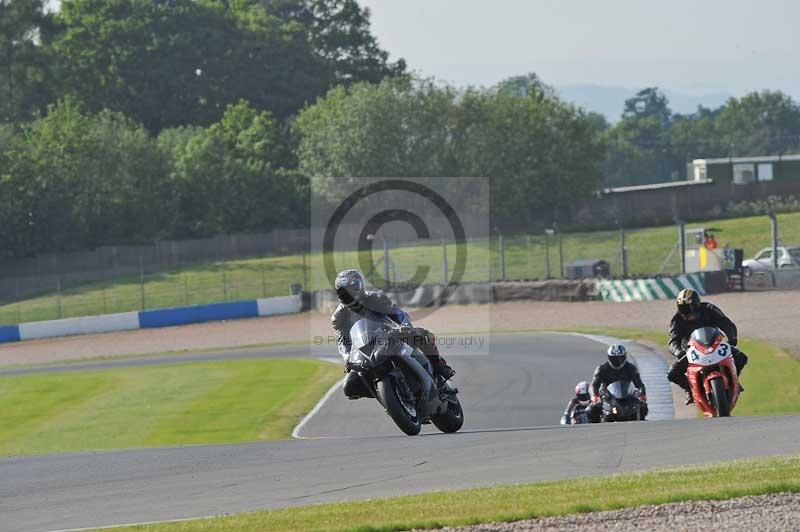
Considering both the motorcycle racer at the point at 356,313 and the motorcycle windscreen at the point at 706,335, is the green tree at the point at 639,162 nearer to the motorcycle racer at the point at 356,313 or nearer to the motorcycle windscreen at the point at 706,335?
the motorcycle windscreen at the point at 706,335

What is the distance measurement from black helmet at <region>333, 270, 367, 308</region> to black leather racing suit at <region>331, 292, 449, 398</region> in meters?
0.06

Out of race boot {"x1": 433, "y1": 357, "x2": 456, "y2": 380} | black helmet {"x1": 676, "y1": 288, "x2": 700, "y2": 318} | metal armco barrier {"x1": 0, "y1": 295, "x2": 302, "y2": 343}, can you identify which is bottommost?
metal armco barrier {"x1": 0, "y1": 295, "x2": 302, "y2": 343}

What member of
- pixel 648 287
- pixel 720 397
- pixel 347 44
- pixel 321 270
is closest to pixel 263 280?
pixel 321 270

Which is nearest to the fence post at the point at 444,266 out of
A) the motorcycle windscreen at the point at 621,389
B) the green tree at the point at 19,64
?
the motorcycle windscreen at the point at 621,389

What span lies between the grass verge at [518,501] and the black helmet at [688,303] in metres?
5.42

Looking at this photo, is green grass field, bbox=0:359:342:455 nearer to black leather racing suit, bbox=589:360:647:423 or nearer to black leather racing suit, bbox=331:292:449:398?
black leather racing suit, bbox=589:360:647:423

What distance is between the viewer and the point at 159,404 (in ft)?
82.7

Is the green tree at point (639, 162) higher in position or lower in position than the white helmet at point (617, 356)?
higher

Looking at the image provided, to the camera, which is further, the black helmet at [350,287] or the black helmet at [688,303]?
the black helmet at [688,303]

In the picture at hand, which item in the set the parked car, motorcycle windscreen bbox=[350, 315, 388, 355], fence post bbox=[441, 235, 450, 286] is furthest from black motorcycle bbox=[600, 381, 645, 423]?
the parked car

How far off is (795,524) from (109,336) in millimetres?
38167

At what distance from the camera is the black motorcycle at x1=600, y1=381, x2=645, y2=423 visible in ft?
53.3

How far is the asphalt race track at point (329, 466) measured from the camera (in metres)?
9.88

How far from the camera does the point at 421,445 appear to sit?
1205 centimetres
